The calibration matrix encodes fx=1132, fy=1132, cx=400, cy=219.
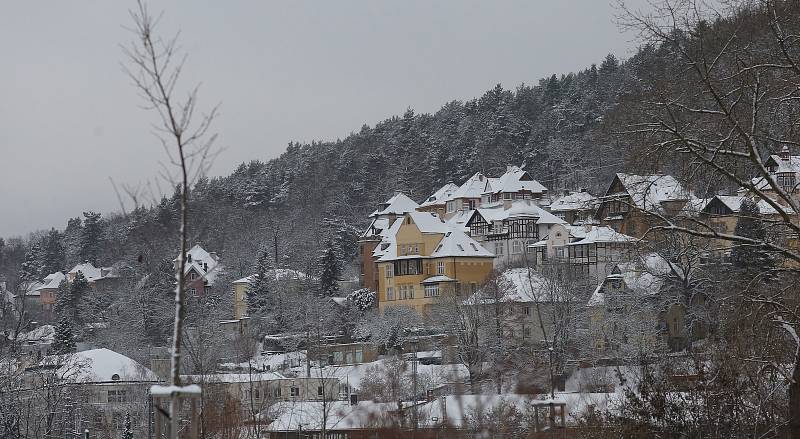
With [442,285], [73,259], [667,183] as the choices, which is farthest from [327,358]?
[73,259]

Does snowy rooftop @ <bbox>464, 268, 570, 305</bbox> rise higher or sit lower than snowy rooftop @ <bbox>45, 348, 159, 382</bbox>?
higher

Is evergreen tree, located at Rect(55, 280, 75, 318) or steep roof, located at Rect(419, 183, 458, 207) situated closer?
evergreen tree, located at Rect(55, 280, 75, 318)

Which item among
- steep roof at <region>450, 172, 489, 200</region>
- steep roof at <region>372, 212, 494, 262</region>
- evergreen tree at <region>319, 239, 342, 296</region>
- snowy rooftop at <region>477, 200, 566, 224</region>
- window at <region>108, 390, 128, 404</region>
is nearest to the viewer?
window at <region>108, 390, 128, 404</region>

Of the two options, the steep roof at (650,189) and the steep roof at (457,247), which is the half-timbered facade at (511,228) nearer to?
the steep roof at (457,247)

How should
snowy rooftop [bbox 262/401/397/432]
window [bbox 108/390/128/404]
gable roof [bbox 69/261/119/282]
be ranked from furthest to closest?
1. gable roof [bbox 69/261/119/282]
2. window [bbox 108/390/128/404]
3. snowy rooftop [bbox 262/401/397/432]

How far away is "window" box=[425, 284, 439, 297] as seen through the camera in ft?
227

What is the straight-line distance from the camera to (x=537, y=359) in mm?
48594

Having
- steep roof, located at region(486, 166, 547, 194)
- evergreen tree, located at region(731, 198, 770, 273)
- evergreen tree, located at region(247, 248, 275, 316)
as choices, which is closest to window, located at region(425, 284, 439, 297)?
evergreen tree, located at region(247, 248, 275, 316)

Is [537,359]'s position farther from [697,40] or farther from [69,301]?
[69,301]

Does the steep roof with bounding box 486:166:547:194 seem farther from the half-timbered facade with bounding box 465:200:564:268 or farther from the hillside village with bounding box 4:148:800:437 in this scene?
the half-timbered facade with bounding box 465:200:564:268

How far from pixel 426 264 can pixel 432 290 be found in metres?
2.73

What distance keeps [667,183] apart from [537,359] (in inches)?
1507

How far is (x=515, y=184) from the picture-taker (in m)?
86.2

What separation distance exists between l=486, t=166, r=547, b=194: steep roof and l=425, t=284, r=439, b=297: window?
1823cm
